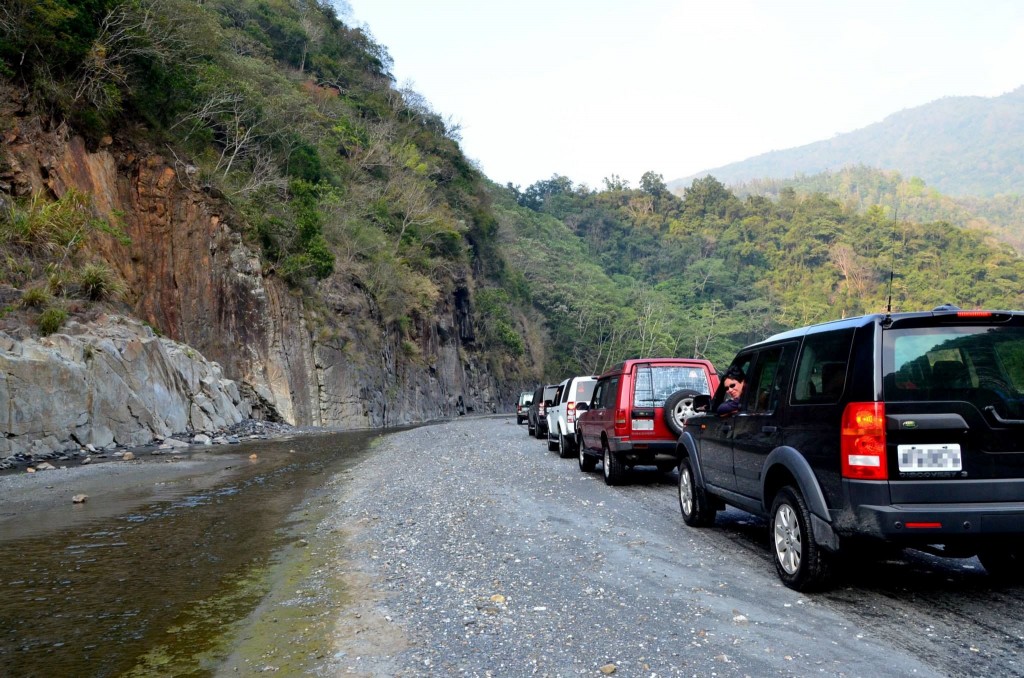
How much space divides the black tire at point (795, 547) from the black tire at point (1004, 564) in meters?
1.67

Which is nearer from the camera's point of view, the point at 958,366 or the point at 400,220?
Result: the point at 958,366

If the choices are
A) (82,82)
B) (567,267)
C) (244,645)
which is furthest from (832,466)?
(567,267)

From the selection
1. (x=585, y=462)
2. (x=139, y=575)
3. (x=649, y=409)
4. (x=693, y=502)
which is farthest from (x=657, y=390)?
(x=139, y=575)

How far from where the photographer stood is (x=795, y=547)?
609cm

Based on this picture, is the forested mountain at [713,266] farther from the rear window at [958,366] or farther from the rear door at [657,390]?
the rear window at [958,366]

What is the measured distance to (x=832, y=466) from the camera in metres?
5.61

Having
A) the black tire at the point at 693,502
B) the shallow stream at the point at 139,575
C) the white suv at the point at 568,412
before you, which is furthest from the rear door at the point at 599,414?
the shallow stream at the point at 139,575

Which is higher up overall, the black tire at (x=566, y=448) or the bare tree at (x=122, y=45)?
the bare tree at (x=122, y=45)

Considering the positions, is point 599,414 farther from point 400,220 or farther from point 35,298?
point 400,220

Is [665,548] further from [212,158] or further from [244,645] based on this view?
[212,158]

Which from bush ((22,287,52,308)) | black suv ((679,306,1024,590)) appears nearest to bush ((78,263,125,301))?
bush ((22,287,52,308))

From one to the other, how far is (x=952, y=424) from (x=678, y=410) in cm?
632

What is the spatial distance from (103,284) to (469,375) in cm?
3926

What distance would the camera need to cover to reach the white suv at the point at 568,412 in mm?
17703
